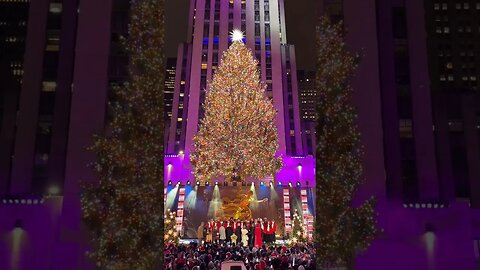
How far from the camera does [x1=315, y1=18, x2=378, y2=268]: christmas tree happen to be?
15.3 metres

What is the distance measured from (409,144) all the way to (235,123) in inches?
755

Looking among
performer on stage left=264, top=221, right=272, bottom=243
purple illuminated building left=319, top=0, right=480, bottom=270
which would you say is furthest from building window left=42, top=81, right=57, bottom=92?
purple illuminated building left=319, top=0, right=480, bottom=270

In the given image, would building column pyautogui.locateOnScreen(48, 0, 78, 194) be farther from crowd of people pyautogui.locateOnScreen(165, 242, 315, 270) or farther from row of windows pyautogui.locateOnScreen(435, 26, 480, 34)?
row of windows pyautogui.locateOnScreen(435, 26, 480, 34)

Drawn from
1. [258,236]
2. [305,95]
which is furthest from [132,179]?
[305,95]

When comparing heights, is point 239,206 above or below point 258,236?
above

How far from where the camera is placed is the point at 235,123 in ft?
141

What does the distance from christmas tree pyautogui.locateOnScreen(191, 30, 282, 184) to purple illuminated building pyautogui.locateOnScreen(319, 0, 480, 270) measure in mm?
15050

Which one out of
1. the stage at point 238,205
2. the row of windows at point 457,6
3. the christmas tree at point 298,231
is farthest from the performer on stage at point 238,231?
the row of windows at point 457,6

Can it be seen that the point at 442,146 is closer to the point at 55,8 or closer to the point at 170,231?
the point at 170,231

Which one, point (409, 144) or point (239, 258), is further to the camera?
point (409, 144)

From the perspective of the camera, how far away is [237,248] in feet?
73.8

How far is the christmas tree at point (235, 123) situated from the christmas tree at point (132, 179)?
2668 cm

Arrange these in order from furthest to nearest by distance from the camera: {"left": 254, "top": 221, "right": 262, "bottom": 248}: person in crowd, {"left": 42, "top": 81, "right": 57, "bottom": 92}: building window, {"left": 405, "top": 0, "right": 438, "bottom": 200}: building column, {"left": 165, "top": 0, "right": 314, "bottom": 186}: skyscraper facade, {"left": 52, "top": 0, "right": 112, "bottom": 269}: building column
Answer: {"left": 165, "top": 0, "right": 314, "bottom": 186}: skyscraper facade
{"left": 42, "top": 81, "right": 57, "bottom": 92}: building window
{"left": 254, "top": 221, "right": 262, "bottom": 248}: person in crowd
{"left": 405, "top": 0, "right": 438, "bottom": 200}: building column
{"left": 52, "top": 0, "right": 112, "bottom": 269}: building column

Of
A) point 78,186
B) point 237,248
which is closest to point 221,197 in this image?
point 237,248
